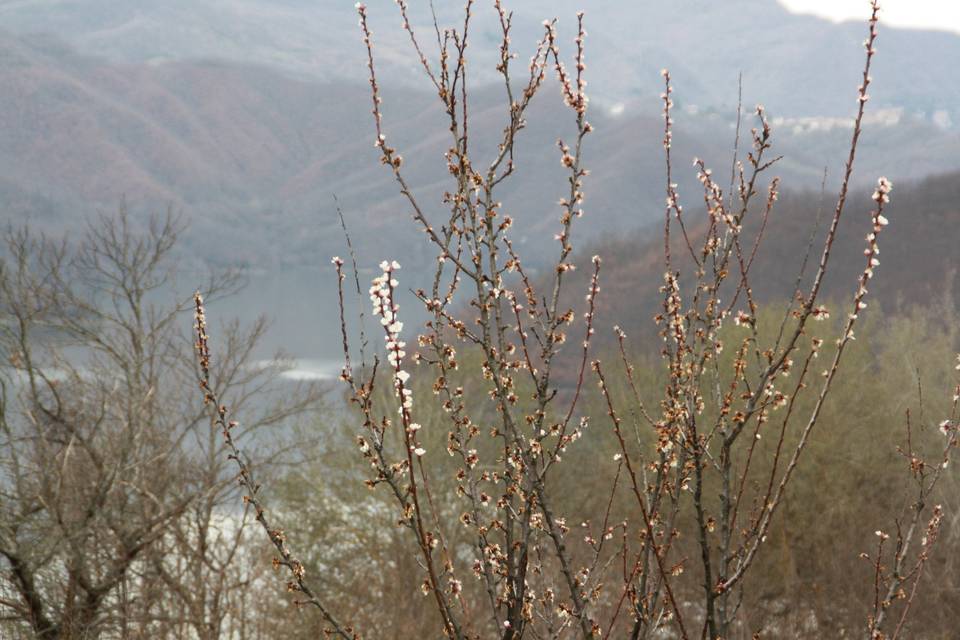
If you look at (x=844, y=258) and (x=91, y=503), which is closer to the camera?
(x=91, y=503)

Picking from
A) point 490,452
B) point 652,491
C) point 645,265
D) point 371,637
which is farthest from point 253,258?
point 652,491

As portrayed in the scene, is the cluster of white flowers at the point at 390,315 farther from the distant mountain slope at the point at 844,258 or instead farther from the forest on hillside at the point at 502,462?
the distant mountain slope at the point at 844,258

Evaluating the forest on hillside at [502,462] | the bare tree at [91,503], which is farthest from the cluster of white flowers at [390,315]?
the bare tree at [91,503]

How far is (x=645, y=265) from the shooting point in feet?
347

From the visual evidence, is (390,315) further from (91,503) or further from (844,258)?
(844,258)

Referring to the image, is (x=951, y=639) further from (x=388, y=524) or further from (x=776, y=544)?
(x=388, y=524)

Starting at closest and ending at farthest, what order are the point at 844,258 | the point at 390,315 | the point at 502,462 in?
1. the point at 390,315
2. the point at 502,462
3. the point at 844,258

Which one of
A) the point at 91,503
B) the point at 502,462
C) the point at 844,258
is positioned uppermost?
the point at 844,258

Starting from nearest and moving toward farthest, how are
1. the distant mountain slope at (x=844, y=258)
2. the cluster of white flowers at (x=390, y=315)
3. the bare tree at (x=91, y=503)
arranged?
the cluster of white flowers at (x=390, y=315) → the bare tree at (x=91, y=503) → the distant mountain slope at (x=844, y=258)

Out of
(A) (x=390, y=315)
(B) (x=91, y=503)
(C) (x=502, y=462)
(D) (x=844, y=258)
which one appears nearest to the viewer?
(A) (x=390, y=315)

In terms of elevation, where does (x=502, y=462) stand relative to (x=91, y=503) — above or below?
above

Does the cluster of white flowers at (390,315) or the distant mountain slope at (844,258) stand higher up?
the distant mountain slope at (844,258)

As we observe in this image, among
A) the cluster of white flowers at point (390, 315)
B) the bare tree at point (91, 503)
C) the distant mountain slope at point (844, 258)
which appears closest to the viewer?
the cluster of white flowers at point (390, 315)

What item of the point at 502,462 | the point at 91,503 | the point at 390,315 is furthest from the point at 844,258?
the point at 390,315
